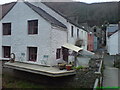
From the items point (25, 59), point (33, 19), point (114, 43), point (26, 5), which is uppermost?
point (26, 5)

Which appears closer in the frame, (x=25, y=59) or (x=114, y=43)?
(x=25, y=59)

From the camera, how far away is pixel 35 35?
14.7 meters

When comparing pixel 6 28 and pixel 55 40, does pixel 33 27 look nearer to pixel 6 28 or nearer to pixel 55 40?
pixel 55 40

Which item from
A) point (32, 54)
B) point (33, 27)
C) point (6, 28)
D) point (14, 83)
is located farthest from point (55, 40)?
point (6, 28)

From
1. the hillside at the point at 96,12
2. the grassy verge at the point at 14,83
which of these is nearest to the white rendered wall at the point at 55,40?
the grassy verge at the point at 14,83

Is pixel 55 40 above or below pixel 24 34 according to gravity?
below

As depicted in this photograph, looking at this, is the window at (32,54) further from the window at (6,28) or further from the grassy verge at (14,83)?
the window at (6,28)

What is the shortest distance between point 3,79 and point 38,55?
4886 millimetres

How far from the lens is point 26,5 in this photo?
15.3 metres

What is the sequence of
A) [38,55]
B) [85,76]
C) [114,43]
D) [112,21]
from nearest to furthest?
[85,76] → [38,55] → [114,43] → [112,21]

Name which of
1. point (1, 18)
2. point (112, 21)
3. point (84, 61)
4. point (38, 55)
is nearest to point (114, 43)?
point (84, 61)

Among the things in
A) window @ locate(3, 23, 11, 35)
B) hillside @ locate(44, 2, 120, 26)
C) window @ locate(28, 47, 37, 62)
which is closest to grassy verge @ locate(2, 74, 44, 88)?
window @ locate(28, 47, 37, 62)

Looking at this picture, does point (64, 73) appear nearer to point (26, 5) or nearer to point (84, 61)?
point (84, 61)

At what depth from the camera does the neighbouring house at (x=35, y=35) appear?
13914mm
